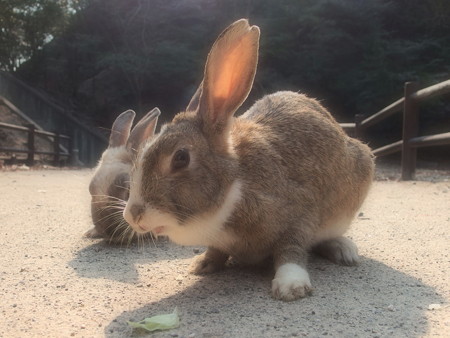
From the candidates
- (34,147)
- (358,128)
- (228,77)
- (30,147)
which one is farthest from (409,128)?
(34,147)

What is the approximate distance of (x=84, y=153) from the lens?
2509 cm

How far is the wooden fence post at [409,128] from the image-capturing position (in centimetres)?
928

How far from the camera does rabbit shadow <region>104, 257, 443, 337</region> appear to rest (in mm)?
1930

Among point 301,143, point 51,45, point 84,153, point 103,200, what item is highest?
point 51,45

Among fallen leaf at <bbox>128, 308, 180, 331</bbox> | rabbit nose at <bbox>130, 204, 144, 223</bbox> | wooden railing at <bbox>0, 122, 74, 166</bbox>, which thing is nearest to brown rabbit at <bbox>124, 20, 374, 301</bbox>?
rabbit nose at <bbox>130, 204, 144, 223</bbox>

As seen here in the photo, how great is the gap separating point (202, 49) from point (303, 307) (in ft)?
73.2

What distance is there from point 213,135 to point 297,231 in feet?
2.04

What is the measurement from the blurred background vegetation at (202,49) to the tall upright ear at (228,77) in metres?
16.5

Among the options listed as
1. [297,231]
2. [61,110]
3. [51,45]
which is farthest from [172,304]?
[51,45]

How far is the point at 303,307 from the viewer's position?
2166 millimetres

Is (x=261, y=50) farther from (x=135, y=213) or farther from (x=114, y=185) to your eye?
(x=135, y=213)

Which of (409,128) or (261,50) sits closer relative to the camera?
(409,128)

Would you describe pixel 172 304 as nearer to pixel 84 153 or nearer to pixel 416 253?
pixel 416 253

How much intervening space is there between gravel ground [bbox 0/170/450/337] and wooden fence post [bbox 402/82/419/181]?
210 inches
